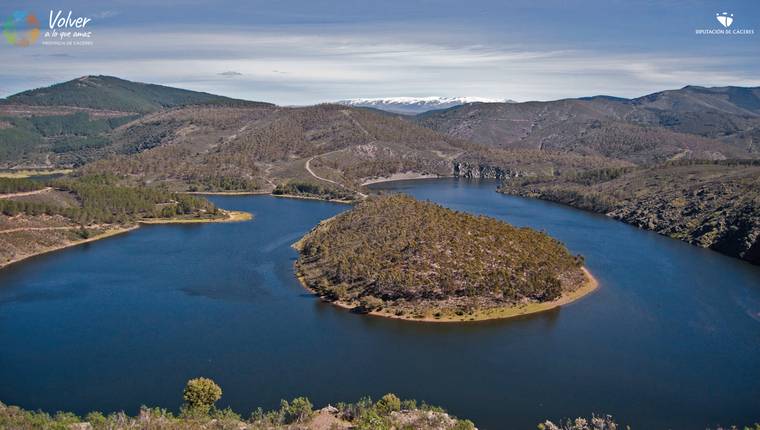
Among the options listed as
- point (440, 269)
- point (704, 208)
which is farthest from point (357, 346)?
point (704, 208)

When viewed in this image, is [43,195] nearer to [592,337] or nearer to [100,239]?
[100,239]

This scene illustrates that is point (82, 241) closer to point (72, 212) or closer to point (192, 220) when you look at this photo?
point (72, 212)

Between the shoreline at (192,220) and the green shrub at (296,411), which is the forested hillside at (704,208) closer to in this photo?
the green shrub at (296,411)

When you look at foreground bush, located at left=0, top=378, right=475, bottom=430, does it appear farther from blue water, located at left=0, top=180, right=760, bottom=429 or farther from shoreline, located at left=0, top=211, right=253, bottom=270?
shoreline, located at left=0, top=211, right=253, bottom=270

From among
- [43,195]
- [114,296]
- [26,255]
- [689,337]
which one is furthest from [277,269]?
[43,195]

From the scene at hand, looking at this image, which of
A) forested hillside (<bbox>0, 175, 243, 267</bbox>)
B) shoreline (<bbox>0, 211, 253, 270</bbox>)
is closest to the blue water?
shoreline (<bbox>0, 211, 253, 270</bbox>)

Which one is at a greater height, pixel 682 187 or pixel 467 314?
pixel 682 187
